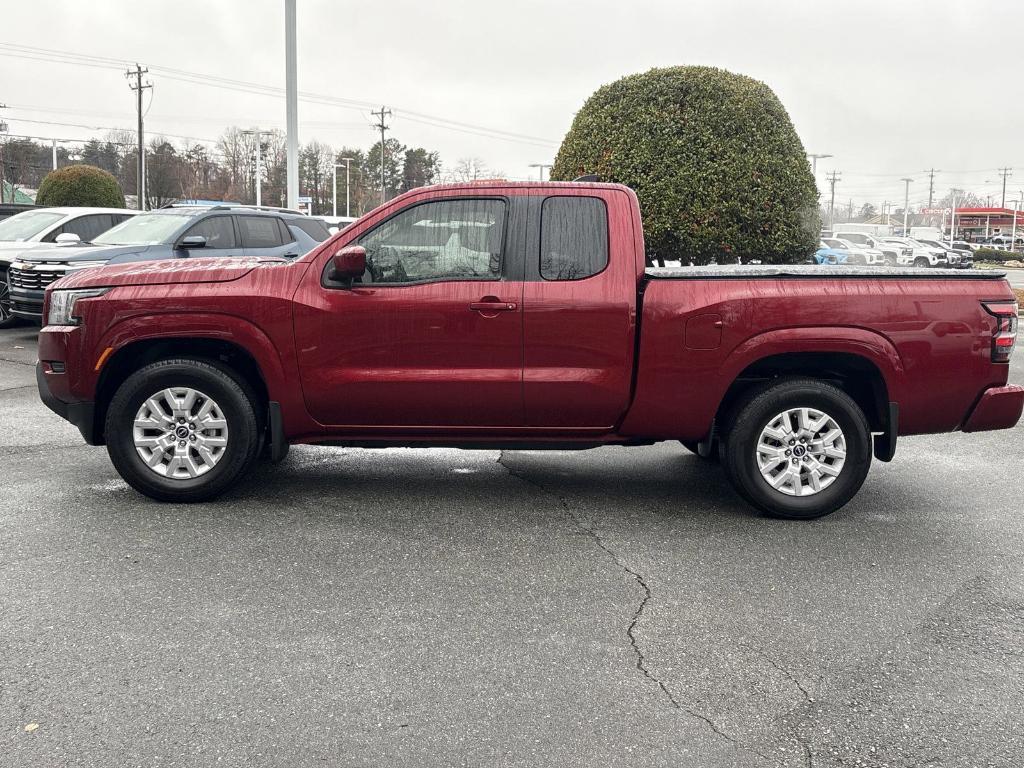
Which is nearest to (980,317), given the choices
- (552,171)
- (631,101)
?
(631,101)

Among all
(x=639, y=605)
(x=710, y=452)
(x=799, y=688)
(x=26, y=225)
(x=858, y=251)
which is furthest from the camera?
(x=858, y=251)

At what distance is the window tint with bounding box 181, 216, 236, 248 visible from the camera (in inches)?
464

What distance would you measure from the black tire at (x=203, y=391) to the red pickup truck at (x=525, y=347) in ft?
0.04

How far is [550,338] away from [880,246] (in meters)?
41.2

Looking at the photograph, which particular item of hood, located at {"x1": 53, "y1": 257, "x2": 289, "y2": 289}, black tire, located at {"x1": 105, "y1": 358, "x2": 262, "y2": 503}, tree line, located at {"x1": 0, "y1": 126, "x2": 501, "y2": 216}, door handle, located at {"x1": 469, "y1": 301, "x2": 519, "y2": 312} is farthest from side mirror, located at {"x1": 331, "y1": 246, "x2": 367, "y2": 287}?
tree line, located at {"x1": 0, "y1": 126, "x2": 501, "y2": 216}

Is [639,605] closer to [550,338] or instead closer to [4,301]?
[550,338]

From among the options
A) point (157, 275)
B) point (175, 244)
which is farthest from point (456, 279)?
point (175, 244)

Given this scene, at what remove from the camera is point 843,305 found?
5.38 meters

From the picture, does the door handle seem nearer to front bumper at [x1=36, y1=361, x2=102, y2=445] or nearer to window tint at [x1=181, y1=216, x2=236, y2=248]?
front bumper at [x1=36, y1=361, x2=102, y2=445]

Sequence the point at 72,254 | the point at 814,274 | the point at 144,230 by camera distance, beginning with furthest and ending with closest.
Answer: the point at 144,230
the point at 72,254
the point at 814,274

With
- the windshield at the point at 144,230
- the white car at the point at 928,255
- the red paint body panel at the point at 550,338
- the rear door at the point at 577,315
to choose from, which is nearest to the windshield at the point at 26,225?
the windshield at the point at 144,230

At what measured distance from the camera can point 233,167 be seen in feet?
283

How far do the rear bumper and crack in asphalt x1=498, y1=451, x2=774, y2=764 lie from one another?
2.30 meters

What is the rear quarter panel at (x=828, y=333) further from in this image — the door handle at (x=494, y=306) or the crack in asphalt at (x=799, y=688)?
the crack in asphalt at (x=799, y=688)
